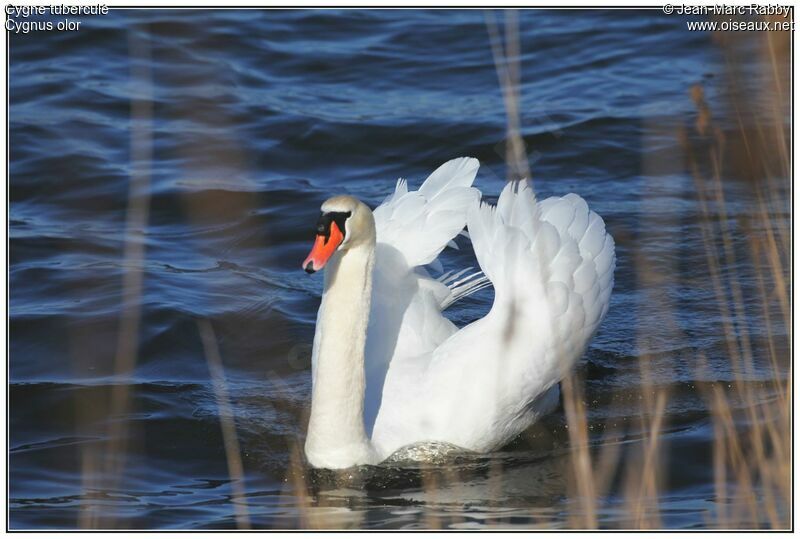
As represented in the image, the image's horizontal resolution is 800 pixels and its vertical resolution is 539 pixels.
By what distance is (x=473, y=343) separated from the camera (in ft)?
19.9

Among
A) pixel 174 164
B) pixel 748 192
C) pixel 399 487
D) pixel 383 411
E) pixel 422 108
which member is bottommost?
pixel 399 487

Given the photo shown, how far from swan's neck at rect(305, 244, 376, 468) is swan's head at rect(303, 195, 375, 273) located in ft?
0.37

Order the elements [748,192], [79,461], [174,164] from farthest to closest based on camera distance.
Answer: [174,164] → [748,192] → [79,461]

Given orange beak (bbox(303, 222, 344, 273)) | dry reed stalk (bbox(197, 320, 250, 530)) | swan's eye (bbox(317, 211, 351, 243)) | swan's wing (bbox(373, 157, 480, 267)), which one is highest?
swan's wing (bbox(373, 157, 480, 267))

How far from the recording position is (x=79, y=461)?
6.38 m

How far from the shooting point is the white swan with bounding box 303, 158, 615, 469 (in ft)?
19.0

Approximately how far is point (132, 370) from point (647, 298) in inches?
146

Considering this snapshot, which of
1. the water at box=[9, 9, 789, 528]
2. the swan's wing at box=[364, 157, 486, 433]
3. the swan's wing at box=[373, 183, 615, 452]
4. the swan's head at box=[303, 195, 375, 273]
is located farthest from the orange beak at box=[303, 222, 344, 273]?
the swan's wing at box=[364, 157, 486, 433]

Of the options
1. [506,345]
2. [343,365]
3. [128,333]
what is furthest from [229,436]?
[506,345]

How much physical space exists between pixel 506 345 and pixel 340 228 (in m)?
1.14

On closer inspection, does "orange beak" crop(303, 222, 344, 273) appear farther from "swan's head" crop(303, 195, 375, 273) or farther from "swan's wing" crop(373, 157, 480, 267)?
"swan's wing" crop(373, 157, 480, 267)

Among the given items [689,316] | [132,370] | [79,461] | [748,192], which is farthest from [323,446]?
[748,192]

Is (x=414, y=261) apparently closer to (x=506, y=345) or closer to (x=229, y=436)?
(x=506, y=345)

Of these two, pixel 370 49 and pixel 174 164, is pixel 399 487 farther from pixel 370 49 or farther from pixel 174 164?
pixel 370 49
